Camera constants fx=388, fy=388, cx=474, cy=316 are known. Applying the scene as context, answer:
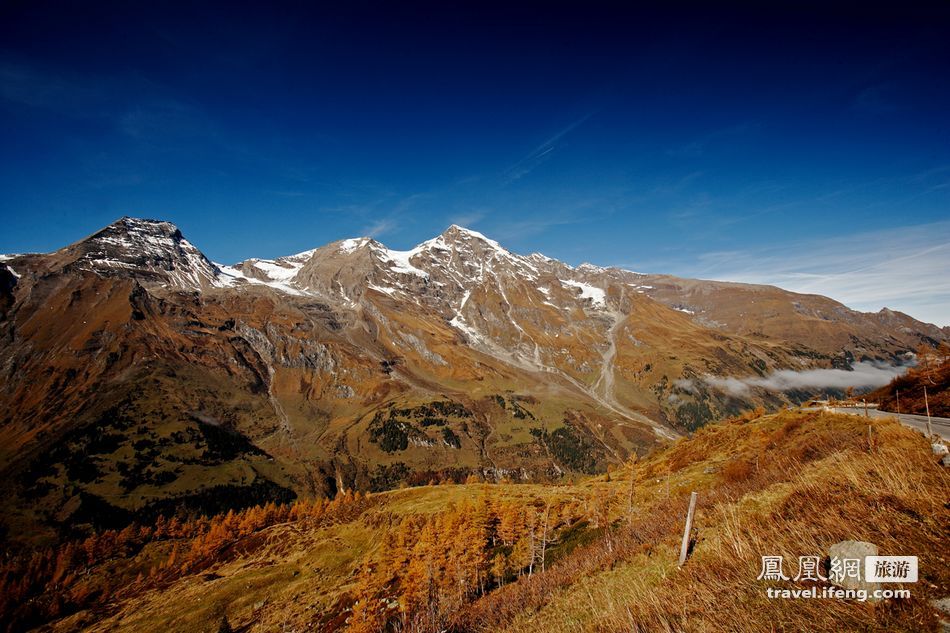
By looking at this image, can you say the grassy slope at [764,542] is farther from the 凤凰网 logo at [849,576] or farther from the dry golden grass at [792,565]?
the 凤凰网 logo at [849,576]

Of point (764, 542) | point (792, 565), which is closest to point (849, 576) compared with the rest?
point (792, 565)

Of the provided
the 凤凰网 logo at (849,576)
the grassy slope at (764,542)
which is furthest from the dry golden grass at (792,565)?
the 凤凰网 logo at (849,576)

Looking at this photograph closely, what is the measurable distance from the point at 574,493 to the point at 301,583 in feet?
187

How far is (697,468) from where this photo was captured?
4353 centimetres

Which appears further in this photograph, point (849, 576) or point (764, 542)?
point (764, 542)

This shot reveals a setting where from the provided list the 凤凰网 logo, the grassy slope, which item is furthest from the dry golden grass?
the 凤凰网 logo

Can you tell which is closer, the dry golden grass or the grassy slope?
the dry golden grass

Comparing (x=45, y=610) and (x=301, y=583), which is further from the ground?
(x=301, y=583)

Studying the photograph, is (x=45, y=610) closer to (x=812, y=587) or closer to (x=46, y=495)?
(x=46, y=495)

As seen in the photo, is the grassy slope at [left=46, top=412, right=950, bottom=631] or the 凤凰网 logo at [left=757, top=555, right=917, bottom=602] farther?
the grassy slope at [left=46, top=412, right=950, bottom=631]

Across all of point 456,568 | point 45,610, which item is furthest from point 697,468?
point 45,610

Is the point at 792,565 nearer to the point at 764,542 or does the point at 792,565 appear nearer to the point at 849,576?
the point at 764,542

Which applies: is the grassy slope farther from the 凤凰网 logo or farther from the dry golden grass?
the 凤凰网 logo

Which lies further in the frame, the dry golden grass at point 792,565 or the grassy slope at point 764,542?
the grassy slope at point 764,542
